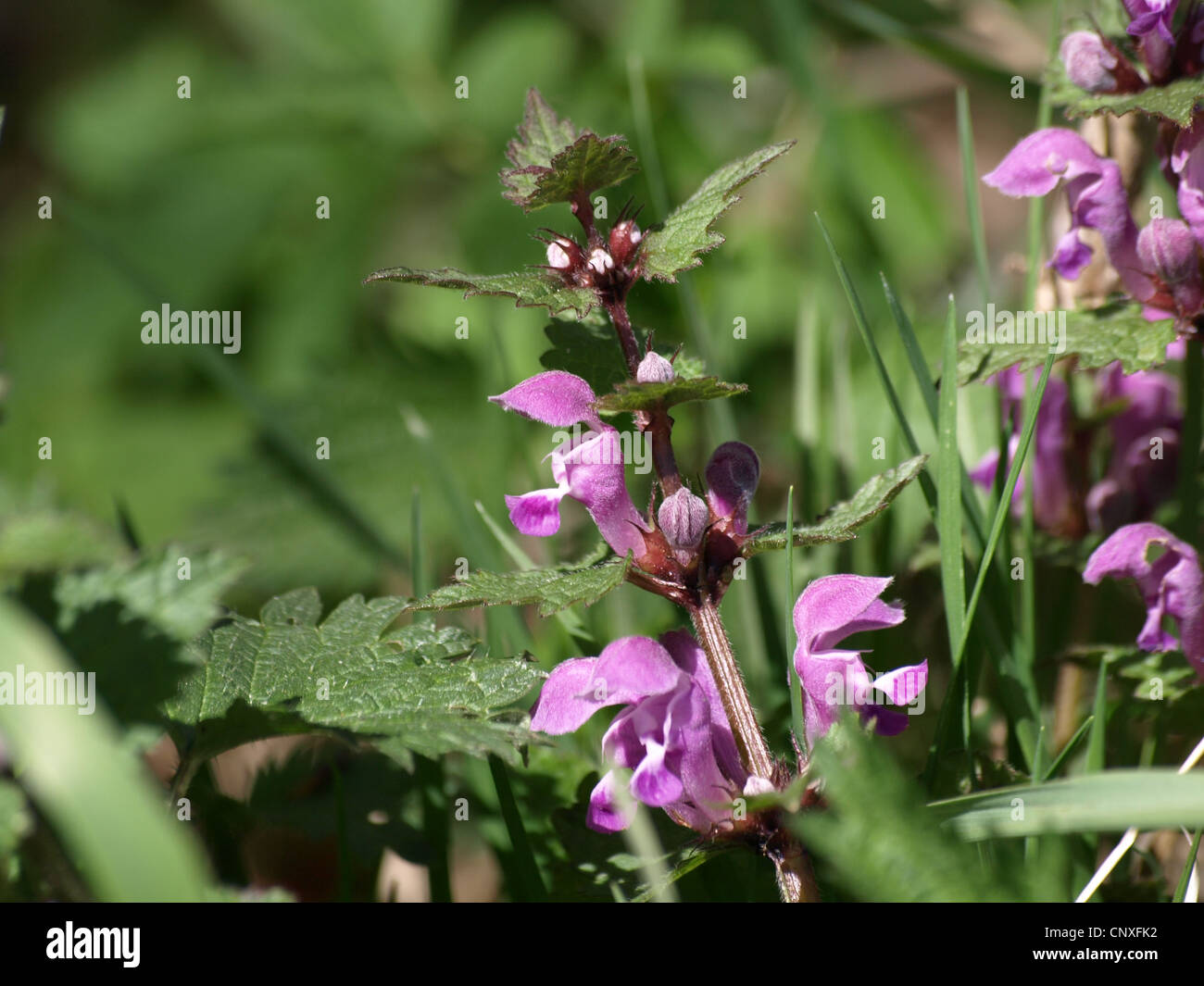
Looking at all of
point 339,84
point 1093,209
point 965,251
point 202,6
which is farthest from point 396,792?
point 202,6

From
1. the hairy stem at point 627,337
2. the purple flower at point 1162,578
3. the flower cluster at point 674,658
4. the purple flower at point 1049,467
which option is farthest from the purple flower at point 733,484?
the purple flower at point 1049,467

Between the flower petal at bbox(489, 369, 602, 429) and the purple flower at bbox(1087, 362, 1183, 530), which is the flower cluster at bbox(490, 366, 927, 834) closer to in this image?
the flower petal at bbox(489, 369, 602, 429)

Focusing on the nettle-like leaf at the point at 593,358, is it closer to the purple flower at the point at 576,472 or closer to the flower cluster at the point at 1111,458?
the purple flower at the point at 576,472

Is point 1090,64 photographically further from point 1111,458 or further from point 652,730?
point 652,730

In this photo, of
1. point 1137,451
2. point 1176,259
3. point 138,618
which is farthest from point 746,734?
point 1137,451

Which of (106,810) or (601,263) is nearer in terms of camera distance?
(106,810)

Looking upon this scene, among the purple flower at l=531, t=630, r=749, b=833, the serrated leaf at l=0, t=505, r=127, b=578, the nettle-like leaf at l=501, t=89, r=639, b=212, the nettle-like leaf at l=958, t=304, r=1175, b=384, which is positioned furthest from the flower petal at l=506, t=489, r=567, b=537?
the nettle-like leaf at l=958, t=304, r=1175, b=384
